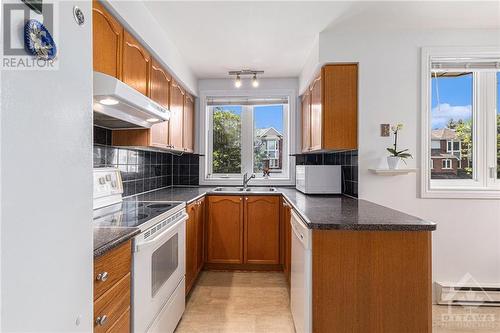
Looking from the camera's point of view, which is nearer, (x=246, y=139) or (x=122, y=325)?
(x=122, y=325)

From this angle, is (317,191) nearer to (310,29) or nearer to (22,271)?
(310,29)

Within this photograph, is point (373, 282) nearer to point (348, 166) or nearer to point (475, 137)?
point (348, 166)

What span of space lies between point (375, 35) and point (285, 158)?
1842 mm

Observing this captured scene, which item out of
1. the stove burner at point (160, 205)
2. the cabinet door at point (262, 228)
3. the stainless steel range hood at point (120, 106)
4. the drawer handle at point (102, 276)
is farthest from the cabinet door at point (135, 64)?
the cabinet door at point (262, 228)

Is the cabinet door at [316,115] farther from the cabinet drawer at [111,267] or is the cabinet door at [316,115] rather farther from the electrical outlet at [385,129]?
the cabinet drawer at [111,267]

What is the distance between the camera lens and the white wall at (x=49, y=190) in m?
0.52

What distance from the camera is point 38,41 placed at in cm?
59

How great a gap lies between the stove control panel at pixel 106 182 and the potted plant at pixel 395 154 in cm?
230

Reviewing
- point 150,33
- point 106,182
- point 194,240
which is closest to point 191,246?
point 194,240

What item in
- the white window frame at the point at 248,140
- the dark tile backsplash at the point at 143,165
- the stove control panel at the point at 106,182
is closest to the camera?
the stove control panel at the point at 106,182

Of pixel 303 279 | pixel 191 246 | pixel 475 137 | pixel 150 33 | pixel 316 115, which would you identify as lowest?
pixel 191 246

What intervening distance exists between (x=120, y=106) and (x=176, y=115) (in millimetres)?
1309

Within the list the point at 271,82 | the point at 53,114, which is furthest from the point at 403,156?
the point at 53,114

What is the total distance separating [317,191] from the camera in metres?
2.79
